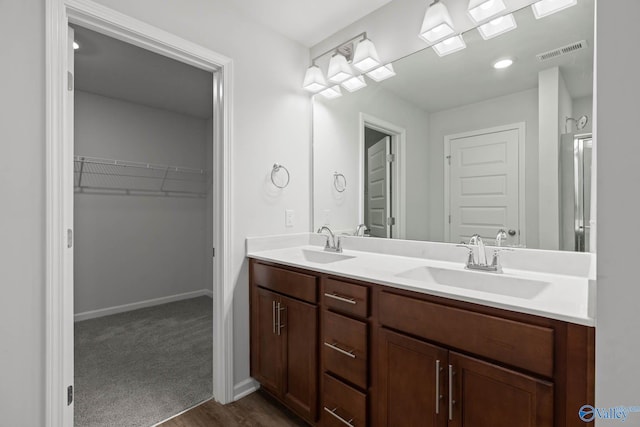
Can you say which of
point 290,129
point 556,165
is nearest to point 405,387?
point 556,165

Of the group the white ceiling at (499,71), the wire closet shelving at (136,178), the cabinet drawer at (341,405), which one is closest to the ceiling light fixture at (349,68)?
the white ceiling at (499,71)

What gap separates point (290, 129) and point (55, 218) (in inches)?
58.1

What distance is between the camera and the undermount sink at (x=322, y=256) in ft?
6.45

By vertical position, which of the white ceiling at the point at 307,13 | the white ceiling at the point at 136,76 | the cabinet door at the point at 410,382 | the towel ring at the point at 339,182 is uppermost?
the white ceiling at the point at 307,13

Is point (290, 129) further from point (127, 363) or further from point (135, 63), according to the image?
point (127, 363)

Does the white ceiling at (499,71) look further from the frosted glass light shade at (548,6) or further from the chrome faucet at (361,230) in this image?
the chrome faucet at (361,230)

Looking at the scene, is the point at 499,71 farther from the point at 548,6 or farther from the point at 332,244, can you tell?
the point at 332,244

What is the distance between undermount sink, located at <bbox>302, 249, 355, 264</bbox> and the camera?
6.45ft

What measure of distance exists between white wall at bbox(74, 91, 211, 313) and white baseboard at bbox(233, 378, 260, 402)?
2.30 meters

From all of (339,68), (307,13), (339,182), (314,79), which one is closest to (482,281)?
(339,182)

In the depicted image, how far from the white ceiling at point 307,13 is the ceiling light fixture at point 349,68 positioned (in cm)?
13

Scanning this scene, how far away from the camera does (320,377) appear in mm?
1519

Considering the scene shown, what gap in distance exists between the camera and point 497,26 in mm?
1496

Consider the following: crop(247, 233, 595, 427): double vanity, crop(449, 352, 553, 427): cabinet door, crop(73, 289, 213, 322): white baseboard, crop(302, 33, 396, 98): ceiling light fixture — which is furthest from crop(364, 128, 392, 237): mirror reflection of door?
crop(73, 289, 213, 322): white baseboard
